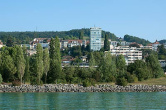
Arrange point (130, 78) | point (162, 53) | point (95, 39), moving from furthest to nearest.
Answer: point (95, 39), point (162, 53), point (130, 78)

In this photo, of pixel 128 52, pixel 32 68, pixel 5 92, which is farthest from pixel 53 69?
pixel 128 52

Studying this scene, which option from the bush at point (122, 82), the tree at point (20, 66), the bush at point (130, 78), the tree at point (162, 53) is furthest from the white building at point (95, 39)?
the tree at point (20, 66)

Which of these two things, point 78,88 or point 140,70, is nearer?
point 78,88

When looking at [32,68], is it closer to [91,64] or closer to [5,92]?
[5,92]

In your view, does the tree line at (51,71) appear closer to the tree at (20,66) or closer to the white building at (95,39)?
the tree at (20,66)

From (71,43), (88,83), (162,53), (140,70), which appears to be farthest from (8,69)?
(71,43)

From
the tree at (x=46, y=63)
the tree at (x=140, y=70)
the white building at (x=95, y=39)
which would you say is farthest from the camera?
the white building at (x=95, y=39)

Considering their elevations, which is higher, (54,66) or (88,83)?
(54,66)

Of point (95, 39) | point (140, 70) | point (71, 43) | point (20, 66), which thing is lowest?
point (140, 70)

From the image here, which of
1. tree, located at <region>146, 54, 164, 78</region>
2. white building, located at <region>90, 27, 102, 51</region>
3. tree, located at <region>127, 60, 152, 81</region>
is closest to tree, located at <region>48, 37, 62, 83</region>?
tree, located at <region>127, 60, 152, 81</region>

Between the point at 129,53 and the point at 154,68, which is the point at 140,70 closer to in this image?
the point at 154,68

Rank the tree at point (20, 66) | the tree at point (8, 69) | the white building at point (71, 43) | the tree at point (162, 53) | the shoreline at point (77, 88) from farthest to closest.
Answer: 1. the white building at point (71, 43)
2. the tree at point (162, 53)
3. the tree at point (8, 69)
4. the tree at point (20, 66)
5. the shoreline at point (77, 88)

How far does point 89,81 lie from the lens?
55.6 m

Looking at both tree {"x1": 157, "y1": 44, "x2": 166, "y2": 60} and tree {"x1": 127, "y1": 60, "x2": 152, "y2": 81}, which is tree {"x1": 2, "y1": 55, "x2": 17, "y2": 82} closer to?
tree {"x1": 127, "y1": 60, "x2": 152, "y2": 81}
